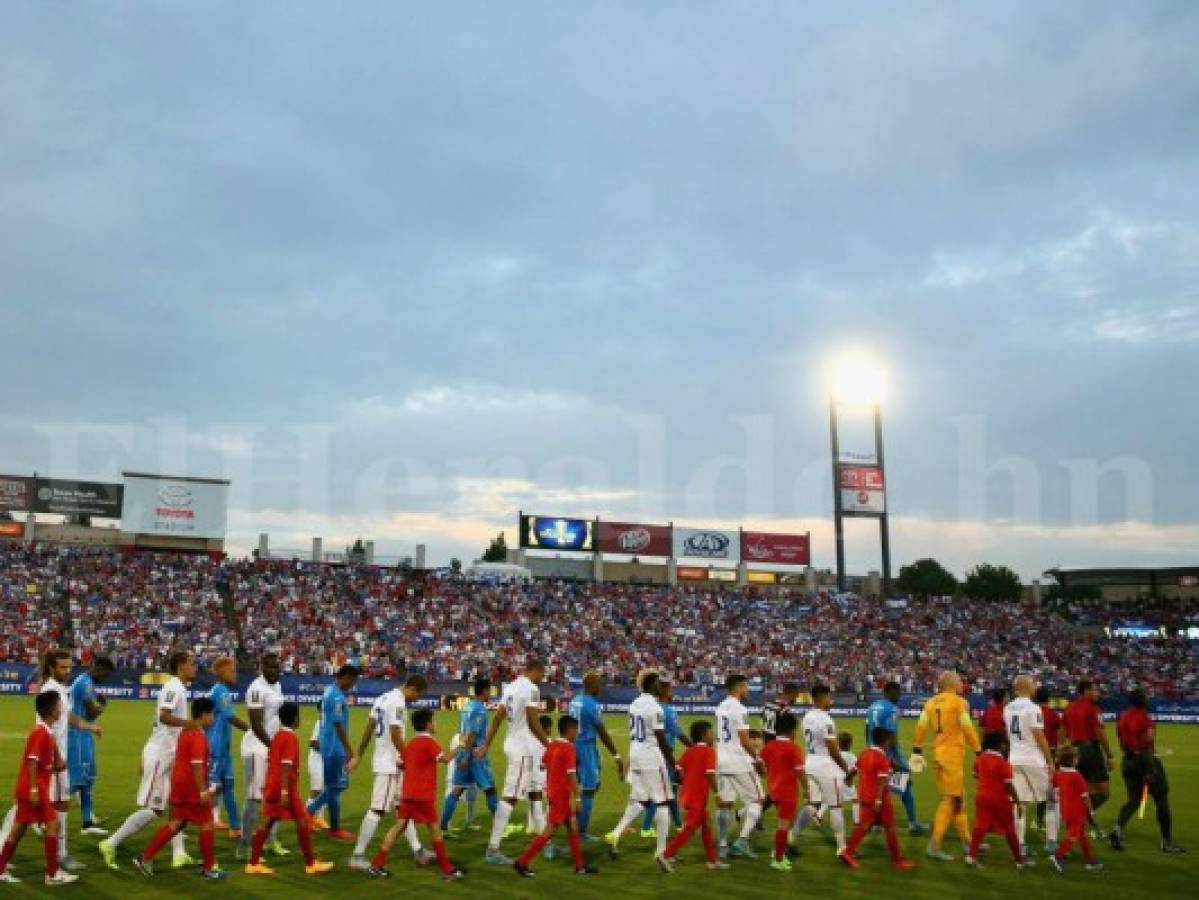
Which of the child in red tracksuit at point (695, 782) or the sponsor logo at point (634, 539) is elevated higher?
the sponsor logo at point (634, 539)

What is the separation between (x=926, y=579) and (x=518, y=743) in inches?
5477

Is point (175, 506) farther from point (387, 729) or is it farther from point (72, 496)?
point (387, 729)

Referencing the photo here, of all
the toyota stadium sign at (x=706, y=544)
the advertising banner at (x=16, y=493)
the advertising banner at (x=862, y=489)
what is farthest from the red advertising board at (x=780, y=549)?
the advertising banner at (x=16, y=493)

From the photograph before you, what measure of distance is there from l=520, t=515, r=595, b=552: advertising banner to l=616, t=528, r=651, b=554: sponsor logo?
242 cm

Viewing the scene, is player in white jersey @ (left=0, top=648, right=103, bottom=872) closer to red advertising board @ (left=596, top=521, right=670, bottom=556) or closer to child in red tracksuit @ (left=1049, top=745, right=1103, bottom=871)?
child in red tracksuit @ (left=1049, top=745, right=1103, bottom=871)

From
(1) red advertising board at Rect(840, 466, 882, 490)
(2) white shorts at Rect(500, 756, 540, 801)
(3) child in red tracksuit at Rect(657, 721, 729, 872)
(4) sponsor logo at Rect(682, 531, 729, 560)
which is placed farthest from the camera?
(4) sponsor logo at Rect(682, 531, 729, 560)

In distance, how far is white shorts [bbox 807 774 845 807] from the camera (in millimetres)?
14039

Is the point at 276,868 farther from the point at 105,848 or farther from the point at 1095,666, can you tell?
the point at 1095,666

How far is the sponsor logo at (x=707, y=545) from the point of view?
7981 cm

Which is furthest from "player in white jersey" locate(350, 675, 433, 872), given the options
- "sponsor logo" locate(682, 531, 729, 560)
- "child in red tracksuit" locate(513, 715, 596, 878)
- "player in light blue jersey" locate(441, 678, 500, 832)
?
"sponsor logo" locate(682, 531, 729, 560)

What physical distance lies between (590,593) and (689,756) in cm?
5363

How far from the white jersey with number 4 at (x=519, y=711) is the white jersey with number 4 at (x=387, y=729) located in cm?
148

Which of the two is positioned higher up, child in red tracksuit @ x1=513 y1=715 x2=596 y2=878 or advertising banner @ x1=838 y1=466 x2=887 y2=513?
advertising banner @ x1=838 y1=466 x2=887 y2=513

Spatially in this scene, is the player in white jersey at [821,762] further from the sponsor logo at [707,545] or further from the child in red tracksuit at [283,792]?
the sponsor logo at [707,545]
